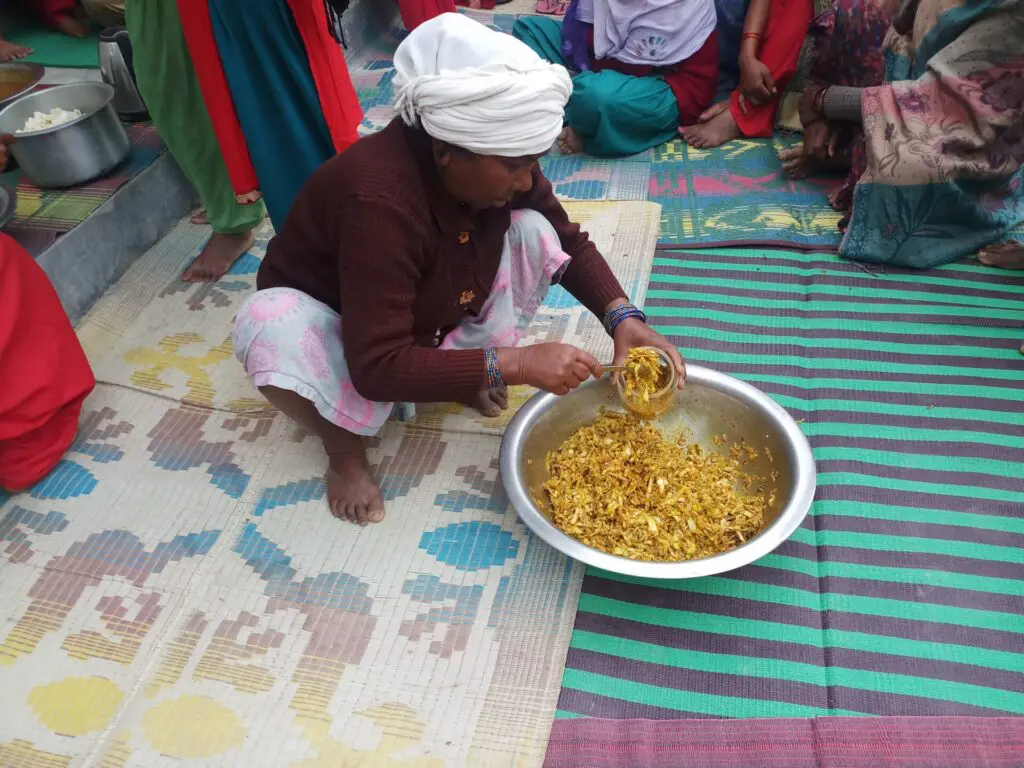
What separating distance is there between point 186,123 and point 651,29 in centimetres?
204

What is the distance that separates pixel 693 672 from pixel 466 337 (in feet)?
3.25

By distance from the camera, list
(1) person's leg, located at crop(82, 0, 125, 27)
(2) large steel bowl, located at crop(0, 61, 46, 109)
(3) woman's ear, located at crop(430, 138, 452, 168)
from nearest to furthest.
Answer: (3) woman's ear, located at crop(430, 138, 452, 168)
(2) large steel bowl, located at crop(0, 61, 46, 109)
(1) person's leg, located at crop(82, 0, 125, 27)

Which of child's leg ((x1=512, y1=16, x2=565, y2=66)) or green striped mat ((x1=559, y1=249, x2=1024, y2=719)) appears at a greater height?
child's leg ((x1=512, y1=16, x2=565, y2=66))

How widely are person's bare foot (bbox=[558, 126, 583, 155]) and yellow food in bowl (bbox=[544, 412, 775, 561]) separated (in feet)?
6.12

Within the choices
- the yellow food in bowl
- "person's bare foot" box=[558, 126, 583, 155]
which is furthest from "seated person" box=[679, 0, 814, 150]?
the yellow food in bowl

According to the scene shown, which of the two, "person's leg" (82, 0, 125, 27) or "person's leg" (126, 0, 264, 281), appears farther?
"person's leg" (82, 0, 125, 27)

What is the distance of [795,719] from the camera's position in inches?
56.9

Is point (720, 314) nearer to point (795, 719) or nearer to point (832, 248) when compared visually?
point (832, 248)

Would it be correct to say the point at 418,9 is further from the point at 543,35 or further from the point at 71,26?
the point at 71,26

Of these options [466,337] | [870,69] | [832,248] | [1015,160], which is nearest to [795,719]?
[466,337]

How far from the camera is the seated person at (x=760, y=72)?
10.3ft

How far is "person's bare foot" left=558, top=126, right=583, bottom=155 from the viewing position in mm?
3305

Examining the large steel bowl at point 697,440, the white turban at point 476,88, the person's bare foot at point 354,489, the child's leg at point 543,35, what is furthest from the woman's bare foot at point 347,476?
the child's leg at point 543,35

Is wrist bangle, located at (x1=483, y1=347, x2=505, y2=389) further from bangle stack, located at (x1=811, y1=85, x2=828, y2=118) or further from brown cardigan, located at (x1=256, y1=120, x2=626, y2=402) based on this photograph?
bangle stack, located at (x1=811, y1=85, x2=828, y2=118)
